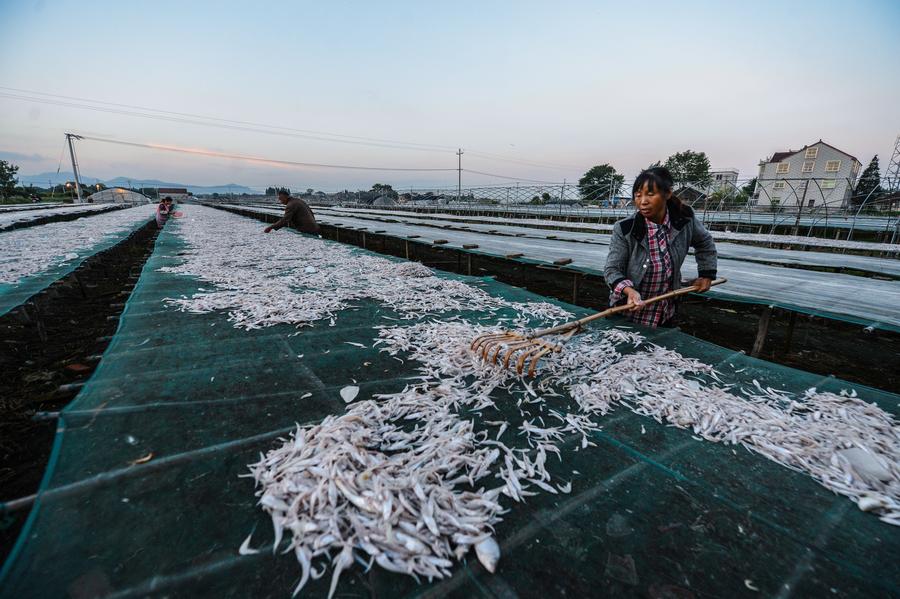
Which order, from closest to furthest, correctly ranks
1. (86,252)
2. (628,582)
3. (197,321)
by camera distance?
(628,582)
(197,321)
(86,252)

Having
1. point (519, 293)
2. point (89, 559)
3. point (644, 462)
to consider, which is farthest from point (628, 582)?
point (519, 293)

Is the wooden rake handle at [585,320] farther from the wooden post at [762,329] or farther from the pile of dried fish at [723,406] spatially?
the wooden post at [762,329]

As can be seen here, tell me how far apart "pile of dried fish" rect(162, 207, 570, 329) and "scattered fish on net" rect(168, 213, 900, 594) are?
1094 mm

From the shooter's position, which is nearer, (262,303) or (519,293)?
(262,303)

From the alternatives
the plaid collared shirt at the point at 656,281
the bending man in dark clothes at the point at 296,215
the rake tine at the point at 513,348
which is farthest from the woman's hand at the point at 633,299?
the bending man in dark clothes at the point at 296,215

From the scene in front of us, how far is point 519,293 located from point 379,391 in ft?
10.9

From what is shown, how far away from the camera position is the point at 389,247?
17.6 m

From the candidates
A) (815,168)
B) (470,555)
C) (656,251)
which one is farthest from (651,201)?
(815,168)

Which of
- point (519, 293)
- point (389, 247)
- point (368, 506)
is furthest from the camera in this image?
point (389, 247)

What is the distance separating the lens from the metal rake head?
270 centimetres

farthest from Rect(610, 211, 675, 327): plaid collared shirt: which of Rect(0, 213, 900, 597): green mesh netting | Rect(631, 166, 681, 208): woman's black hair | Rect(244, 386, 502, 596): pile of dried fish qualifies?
Rect(244, 386, 502, 596): pile of dried fish

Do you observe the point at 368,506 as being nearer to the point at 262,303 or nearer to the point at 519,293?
the point at 262,303

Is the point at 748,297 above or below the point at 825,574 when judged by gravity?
above

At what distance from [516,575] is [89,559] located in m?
1.61
